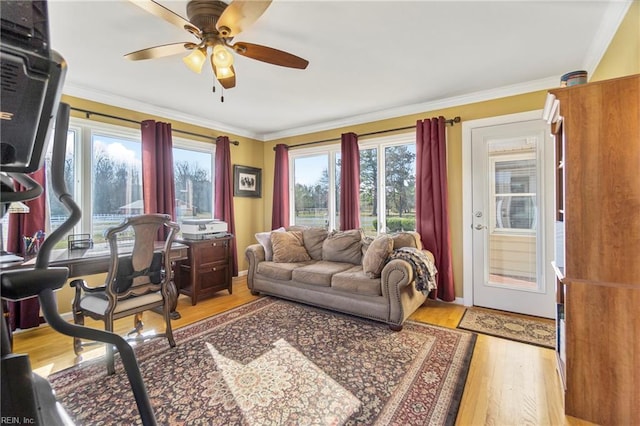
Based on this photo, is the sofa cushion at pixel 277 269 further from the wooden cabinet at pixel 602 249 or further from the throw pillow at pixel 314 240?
the wooden cabinet at pixel 602 249

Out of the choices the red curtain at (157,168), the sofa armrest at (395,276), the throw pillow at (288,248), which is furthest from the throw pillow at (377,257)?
the red curtain at (157,168)

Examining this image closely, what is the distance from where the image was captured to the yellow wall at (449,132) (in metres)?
1.89

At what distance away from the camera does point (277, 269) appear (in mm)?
3574

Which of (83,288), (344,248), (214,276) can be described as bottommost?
(214,276)

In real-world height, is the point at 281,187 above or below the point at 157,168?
below

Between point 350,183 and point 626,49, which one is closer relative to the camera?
point 626,49

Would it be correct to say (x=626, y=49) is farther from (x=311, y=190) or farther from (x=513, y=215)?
(x=311, y=190)

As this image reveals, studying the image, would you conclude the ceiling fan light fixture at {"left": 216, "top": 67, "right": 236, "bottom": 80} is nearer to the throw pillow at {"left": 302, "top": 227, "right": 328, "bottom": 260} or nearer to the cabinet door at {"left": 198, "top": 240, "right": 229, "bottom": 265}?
the cabinet door at {"left": 198, "top": 240, "right": 229, "bottom": 265}

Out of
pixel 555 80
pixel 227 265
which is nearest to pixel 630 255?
pixel 555 80

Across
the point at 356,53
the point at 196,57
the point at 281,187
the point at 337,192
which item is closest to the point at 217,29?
the point at 196,57

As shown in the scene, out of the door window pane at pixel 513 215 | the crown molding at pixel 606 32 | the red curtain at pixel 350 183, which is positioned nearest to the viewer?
the crown molding at pixel 606 32

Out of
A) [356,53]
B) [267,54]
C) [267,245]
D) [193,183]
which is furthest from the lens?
[193,183]

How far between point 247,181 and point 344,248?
7.34 feet

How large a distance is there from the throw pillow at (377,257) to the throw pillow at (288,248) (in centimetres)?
106
